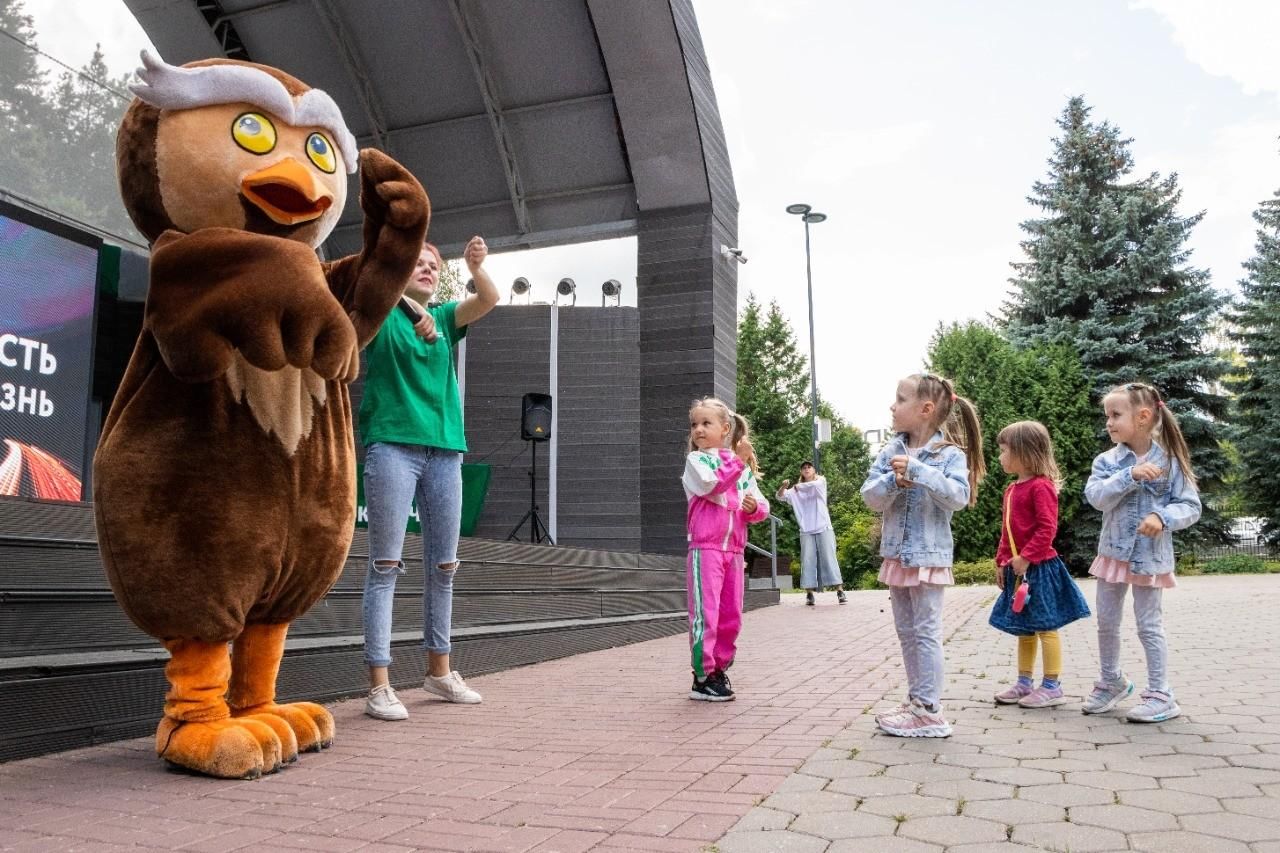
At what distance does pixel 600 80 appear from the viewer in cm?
1045

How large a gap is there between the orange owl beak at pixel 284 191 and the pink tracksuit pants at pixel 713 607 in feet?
8.00

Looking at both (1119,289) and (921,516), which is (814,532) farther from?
(1119,289)

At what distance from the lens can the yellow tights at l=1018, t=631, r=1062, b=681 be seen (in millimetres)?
4656

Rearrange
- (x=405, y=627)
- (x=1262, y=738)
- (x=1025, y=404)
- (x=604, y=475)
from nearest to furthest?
(x=1262, y=738), (x=405, y=627), (x=604, y=475), (x=1025, y=404)

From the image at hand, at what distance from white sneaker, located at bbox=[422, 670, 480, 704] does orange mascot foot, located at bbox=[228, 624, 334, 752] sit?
1.19m

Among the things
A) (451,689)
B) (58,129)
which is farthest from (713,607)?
(58,129)

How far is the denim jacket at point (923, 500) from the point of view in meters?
3.89

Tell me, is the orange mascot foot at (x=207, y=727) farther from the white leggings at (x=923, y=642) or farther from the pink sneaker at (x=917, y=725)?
the white leggings at (x=923, y=642)

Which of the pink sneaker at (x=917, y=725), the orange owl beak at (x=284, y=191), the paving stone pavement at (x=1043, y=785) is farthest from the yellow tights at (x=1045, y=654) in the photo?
the orange owl beak at (x=284, y=191)

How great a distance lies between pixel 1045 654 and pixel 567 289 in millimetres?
13744

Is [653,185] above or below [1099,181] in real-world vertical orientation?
below

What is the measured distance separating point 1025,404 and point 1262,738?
24931mm

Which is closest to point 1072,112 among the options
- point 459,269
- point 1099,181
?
point 1099,181

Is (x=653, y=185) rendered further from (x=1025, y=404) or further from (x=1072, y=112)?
(x=1072, y=112)
